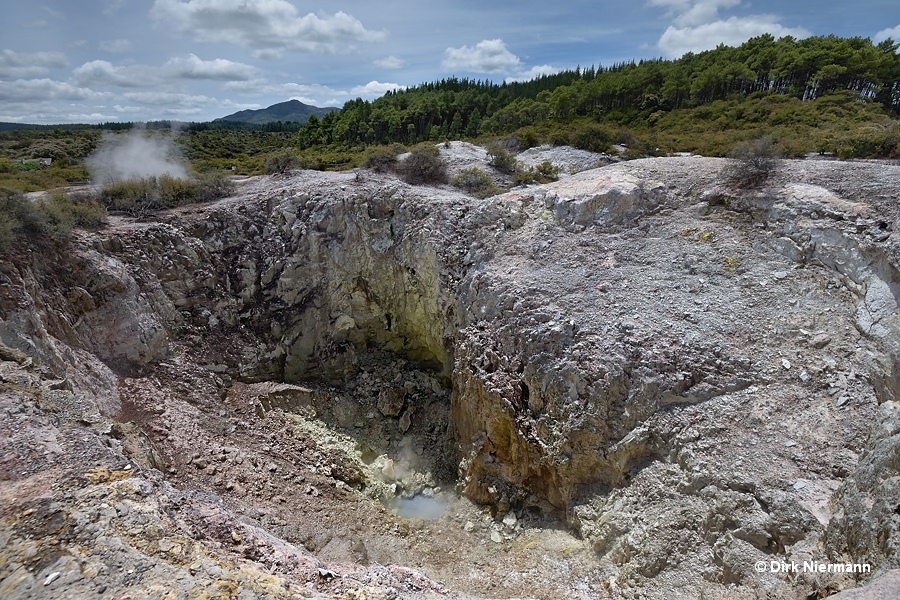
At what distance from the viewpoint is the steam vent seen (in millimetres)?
6152

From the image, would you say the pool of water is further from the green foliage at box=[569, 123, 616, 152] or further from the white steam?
the green foliage at box=[569, 123, 616, 152]

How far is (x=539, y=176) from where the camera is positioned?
60.9 feet

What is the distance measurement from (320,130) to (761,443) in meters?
50.4

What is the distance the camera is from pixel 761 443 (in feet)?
26.2

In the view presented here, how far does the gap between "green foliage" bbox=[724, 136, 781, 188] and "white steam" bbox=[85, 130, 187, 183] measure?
2002 cm

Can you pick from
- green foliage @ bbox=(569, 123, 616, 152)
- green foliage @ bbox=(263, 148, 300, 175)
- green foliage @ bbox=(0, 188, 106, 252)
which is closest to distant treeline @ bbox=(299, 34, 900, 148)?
green foliage @ bbox=(569, 123, 616, 152)

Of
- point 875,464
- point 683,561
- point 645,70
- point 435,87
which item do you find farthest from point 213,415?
point 435,87

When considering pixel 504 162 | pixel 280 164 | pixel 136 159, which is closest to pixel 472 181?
pixel 504 162

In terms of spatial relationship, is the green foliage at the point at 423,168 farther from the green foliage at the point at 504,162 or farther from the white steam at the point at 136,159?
the white steam at the point at 136,159

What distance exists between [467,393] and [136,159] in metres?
18.1

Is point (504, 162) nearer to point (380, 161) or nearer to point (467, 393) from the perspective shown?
point (380, 161)

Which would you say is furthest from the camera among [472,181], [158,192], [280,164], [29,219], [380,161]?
[280,164]

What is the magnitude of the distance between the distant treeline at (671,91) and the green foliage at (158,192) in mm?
23614

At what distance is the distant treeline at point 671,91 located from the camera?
29.9 m
